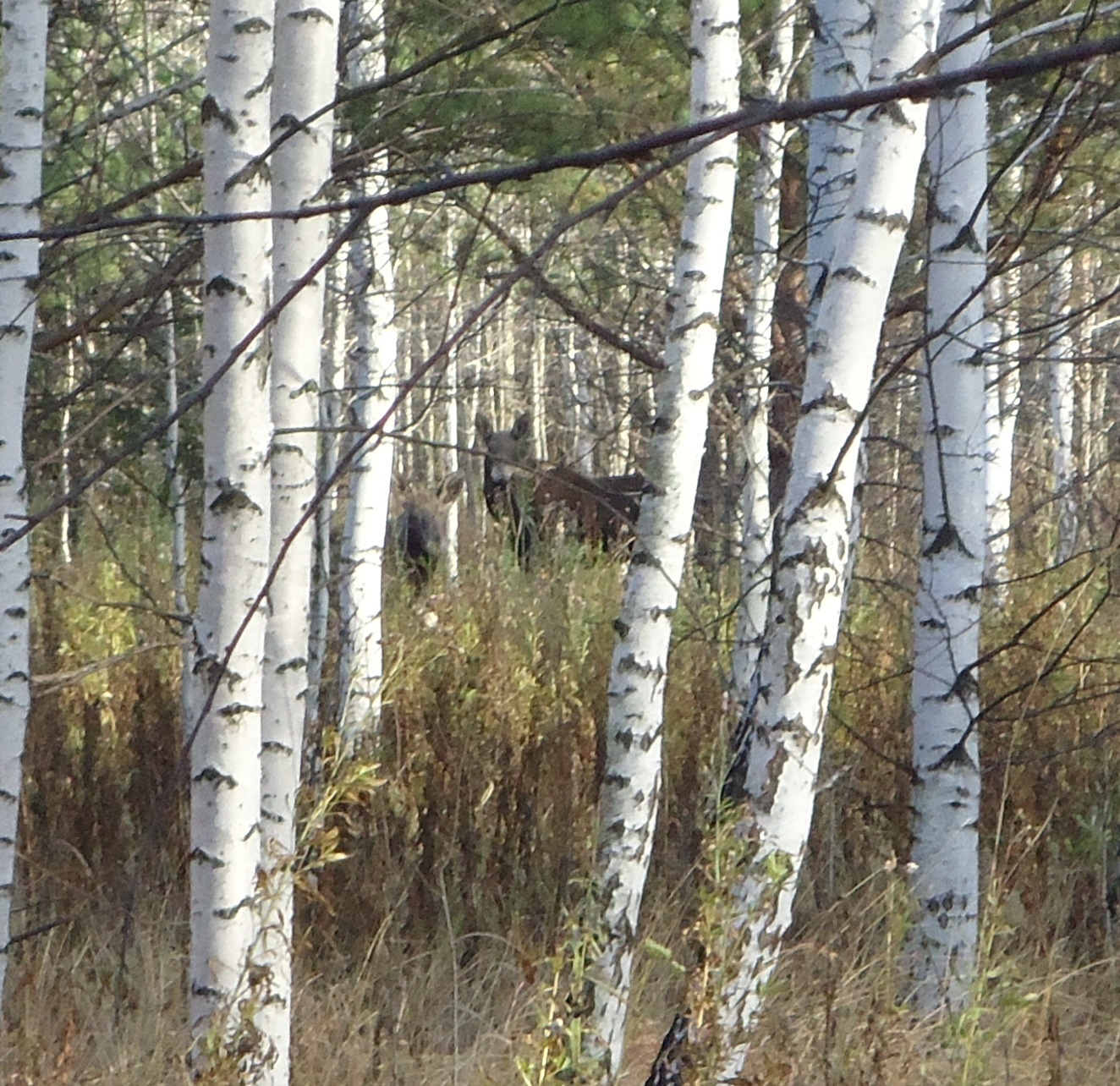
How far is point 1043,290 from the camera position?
40.0ft

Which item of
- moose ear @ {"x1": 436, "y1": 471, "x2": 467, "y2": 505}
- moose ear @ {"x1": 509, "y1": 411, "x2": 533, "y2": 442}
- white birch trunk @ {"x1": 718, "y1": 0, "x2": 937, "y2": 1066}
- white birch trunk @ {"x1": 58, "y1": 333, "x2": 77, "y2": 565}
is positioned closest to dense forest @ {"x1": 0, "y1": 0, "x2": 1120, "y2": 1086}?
white birch trunk @ {"x1": 718, "y1": 0, "x2": 937, "y2": 1066}

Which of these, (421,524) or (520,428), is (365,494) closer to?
(520,428)

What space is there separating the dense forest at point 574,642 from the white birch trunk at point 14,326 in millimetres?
12

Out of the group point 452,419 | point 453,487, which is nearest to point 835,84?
point 453,487

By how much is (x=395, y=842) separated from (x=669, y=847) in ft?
3.10

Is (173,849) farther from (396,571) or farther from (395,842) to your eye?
(396,571)

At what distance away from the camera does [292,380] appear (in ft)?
9.17

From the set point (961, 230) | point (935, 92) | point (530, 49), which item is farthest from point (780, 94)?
point (935, 92)

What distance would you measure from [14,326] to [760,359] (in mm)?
2580

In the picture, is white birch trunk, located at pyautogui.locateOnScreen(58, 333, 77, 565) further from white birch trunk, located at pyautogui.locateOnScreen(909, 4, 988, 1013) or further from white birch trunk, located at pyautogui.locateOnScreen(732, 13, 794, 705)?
white birch trunk, located at pyautogui.locateOnScreen(909, 4, 988, 1013)

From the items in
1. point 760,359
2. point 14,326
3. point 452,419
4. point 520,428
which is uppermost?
point 452,419

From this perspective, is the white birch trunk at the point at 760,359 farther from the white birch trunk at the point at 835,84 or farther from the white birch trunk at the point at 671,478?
the white birch trunk at the point at 671,478

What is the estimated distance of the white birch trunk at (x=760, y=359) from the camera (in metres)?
4.63

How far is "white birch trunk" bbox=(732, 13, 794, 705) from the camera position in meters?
4.63
